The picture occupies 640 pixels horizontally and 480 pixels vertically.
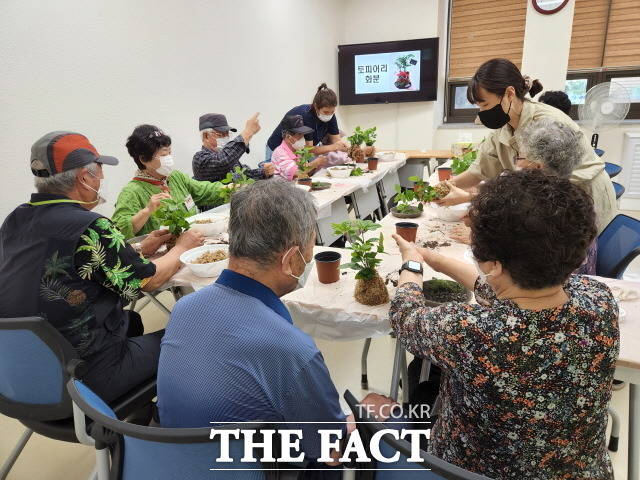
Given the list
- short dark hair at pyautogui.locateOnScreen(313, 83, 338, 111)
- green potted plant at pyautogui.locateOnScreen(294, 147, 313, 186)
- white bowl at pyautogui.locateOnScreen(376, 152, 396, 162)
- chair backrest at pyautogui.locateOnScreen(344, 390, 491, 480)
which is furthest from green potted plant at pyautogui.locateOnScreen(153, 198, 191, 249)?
white bowl at pyautogui.locateOnScreen(376, 152, 396, 162)

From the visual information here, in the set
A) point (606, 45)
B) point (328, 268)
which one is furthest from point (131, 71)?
point (606, 45)

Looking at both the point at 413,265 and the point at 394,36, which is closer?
the point at 413,265

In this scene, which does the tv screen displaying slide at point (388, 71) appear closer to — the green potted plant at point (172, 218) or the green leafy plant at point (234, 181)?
the green leafy plant at point (234, 181)

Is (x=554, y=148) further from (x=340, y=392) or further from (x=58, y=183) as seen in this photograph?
(x=58, y=183)

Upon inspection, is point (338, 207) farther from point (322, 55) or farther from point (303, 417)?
point (322, 55)

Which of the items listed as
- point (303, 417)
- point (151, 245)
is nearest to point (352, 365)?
point (151, 245)

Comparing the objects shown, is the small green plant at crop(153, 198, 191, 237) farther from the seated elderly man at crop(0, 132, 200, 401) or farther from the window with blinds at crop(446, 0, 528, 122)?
the window with blinds at crop(446, 0, 528, 122)

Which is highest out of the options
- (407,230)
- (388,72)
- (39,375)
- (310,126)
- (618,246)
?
(388,72)

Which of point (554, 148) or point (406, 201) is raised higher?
point (554, 148)

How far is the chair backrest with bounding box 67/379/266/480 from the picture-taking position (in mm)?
717

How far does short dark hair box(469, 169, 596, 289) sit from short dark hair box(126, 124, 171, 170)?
1986 millimetres

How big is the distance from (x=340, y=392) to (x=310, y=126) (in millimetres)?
2977

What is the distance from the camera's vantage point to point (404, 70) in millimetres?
6176

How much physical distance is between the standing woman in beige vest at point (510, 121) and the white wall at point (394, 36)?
4128mm
